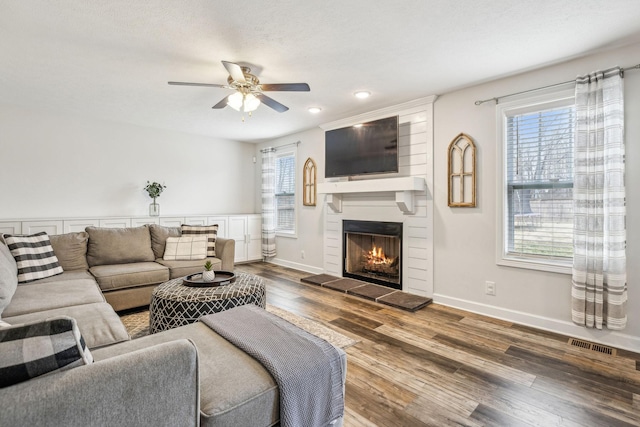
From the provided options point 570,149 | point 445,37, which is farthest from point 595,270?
point 445,37

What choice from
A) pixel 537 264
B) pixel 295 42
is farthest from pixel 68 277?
pixel 537 264

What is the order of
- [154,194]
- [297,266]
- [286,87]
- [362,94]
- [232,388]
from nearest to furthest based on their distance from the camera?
[232,388] < [286,87] < [362,94] < [154,194] < [297,266]

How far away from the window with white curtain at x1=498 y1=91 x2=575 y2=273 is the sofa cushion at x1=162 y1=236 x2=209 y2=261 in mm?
3390

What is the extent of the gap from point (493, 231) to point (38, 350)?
11.6 feet

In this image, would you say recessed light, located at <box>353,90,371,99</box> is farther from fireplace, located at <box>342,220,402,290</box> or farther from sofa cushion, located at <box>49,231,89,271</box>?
sofa cushion, located at <box>49,231,89,271</box>

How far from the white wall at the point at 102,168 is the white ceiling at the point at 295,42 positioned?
0.73 m

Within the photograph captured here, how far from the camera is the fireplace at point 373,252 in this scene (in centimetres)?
429

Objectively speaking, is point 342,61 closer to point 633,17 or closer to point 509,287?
point 633,17

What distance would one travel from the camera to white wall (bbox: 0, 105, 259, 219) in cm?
432

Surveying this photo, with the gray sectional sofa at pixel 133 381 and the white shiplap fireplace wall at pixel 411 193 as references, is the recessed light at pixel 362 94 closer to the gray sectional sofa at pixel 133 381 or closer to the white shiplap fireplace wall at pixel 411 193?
the white shiplap fireplace wall at pixel 411 193

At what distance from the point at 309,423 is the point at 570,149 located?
10.3 ft

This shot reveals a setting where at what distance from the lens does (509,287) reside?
324cm

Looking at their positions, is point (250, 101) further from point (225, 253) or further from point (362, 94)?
point (225, 253)

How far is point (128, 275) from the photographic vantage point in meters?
3.36
